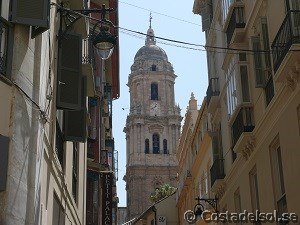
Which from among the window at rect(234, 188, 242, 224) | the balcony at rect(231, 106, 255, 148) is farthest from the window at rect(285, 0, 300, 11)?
the window at rect(234, 188, 242, 224)

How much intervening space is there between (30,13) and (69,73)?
9.14ft

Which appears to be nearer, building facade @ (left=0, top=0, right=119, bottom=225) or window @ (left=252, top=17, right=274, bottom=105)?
building facade @ (left=0, top=0, right=119, bottom=225)

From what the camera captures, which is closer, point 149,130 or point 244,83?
point 244,83

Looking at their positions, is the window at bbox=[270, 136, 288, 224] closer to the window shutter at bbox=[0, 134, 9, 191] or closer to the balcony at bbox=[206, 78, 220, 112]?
the window shutter at bbox=[0, 134, 9, 191]

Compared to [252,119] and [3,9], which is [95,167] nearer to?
[252,119]

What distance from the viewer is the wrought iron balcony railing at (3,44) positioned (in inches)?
327

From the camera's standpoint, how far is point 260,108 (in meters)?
15.3

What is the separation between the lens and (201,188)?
29.8 metres

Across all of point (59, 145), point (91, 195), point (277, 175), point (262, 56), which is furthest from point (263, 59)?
point (91, 195)

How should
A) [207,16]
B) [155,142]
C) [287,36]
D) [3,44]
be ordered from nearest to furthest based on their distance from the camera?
[3,44] < [287,36] < [207,16] < [155,142]

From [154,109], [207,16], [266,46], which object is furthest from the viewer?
[154,109]

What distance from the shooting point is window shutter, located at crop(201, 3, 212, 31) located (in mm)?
24570

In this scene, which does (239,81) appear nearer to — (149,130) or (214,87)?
(214,87)

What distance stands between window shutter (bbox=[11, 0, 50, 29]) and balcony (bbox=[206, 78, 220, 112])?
13.5 metres
